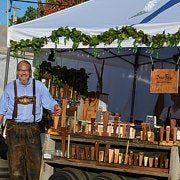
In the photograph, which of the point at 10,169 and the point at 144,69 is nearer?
the point at 10,169

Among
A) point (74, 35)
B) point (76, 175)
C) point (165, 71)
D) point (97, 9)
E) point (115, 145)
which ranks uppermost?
point (97, 9)

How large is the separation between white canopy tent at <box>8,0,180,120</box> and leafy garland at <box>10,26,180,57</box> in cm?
6

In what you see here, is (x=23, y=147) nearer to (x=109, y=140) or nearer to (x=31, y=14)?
(x=109, y=140)

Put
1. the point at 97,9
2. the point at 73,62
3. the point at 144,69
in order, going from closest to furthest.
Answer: the point at 97,9, the point at 73,62, the point at 144,69

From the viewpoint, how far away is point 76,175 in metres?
6.36

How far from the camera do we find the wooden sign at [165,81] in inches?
237

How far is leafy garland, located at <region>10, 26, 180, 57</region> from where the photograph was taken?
5.78 meters

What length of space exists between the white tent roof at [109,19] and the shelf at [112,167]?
4.78 feet

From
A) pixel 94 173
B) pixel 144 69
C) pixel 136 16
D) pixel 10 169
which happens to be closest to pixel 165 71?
pixel 136 16

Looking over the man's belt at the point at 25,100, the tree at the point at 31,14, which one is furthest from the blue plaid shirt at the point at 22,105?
the tree at the point at 31,14

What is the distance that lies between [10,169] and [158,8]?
2813mm

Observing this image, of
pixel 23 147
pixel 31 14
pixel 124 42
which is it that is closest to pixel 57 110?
pixel 23 147

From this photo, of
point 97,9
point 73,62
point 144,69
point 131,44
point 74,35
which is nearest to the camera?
point 131,44

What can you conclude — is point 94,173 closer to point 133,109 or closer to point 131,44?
point 131,44
